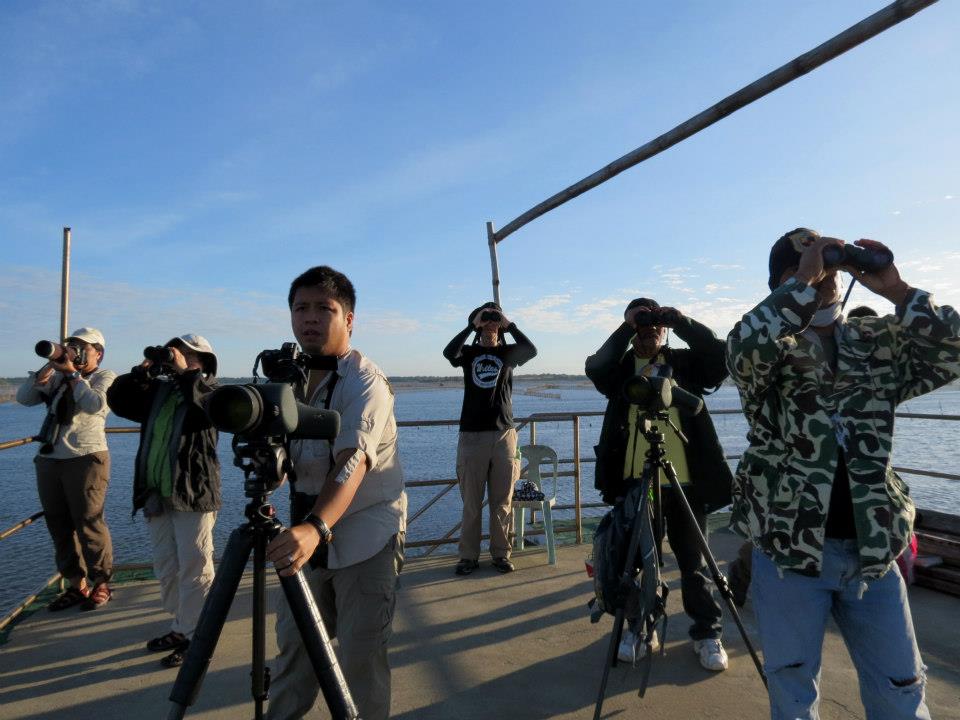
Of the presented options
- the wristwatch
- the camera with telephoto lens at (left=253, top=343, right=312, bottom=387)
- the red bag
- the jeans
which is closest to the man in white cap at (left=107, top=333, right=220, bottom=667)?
the camera with telephoto lens at (left=253, top=343, right=312, bottom=387)

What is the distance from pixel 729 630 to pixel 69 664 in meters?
3.48

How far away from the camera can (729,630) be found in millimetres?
3326

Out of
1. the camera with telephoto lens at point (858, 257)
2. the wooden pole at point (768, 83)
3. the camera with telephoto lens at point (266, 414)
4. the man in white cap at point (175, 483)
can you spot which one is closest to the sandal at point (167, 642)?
the man in white cap at point (175, 483)

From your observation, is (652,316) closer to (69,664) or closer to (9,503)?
(69,664)

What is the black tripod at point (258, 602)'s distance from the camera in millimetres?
1396

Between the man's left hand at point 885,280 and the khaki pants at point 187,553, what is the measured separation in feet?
10.2

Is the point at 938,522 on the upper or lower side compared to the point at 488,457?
lower

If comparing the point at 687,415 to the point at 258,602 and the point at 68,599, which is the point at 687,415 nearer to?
the point at 258,602

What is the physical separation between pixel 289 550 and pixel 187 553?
211cm

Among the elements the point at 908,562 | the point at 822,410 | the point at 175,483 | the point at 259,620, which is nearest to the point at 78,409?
the point at 175,483

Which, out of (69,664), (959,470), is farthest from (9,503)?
(959,470)

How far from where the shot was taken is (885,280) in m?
1.72

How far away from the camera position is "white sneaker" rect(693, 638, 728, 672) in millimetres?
2842

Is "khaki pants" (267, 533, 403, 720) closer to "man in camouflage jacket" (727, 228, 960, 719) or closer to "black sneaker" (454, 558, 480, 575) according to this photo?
"man in camouflage jacket" (727, 228, 960, 719)
